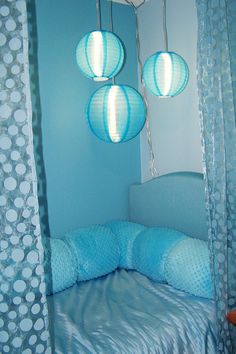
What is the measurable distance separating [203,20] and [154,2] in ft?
4.03

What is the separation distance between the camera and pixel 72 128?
8.65 ft

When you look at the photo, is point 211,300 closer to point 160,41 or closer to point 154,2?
point 160,41

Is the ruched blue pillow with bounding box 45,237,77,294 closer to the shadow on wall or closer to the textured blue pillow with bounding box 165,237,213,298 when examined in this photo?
the shadow on wall

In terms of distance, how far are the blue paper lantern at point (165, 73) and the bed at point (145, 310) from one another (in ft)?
2.19

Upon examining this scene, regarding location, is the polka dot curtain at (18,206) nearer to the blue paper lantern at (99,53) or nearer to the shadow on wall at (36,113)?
the blue paper lantern at (99,53)

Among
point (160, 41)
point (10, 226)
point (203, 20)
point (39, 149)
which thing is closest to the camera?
point (10, 226)

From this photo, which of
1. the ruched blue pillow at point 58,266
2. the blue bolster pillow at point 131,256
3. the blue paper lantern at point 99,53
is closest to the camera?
the blue paper lantern at point 99,53

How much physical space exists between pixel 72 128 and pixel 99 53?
2.98ft

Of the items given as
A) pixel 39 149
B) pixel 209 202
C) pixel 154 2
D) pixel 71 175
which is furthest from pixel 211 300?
pixel 154 2

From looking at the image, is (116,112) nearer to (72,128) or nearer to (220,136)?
(220,136)

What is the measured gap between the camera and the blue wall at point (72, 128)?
8.21 feet

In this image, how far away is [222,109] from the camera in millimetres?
1701

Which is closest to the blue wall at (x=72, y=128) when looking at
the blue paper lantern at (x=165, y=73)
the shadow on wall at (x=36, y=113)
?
the shadow on wall at (x=36, y=113)

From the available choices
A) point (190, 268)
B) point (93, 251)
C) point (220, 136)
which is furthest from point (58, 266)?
point (220, 136)
